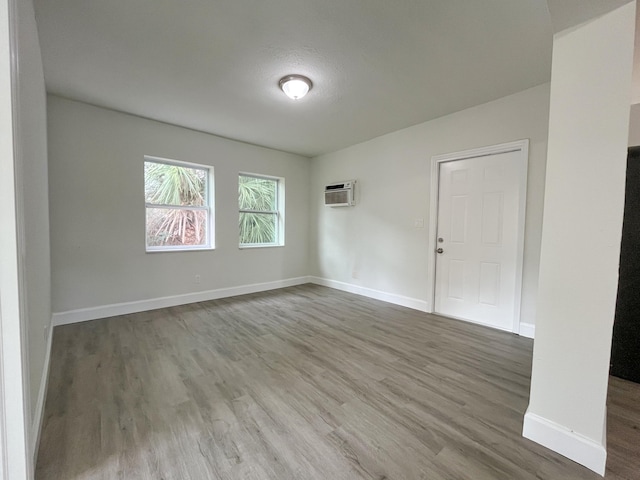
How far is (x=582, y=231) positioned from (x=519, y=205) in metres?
1.83

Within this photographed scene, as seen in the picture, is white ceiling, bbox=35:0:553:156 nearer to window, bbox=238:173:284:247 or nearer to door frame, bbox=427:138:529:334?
door frame, bbox=427:138:529:334

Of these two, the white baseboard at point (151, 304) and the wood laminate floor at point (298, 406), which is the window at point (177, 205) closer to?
the white baseboard at point (151, 304)

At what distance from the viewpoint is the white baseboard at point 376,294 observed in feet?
12.4

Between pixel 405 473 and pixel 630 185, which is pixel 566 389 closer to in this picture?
pixel 405 473

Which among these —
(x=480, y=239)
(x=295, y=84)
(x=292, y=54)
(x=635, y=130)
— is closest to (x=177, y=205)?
(x=295, y=84)

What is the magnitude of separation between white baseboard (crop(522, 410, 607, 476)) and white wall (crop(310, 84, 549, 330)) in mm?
1728

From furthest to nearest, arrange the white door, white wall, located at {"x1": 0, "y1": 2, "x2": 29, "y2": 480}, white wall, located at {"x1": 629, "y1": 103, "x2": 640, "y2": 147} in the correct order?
1. the white door
2. white wall, located at {"x1": 629, "y1": 103, "x2": 640, "y2": 147}
3. white wall, located at {"x1": 0, "y1": 2, "x2": 29, "y2": 480}

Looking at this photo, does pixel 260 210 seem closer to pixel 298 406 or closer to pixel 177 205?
pixel 177 205

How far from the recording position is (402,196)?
397 centimetres

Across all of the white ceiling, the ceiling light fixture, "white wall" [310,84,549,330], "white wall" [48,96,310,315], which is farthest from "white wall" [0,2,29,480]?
"white wall" [310,84,549,330]

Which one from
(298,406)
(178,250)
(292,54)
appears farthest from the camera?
(178,250)

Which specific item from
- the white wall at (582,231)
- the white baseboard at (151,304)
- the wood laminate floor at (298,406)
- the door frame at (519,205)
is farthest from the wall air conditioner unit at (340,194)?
the white wall at (582,231)

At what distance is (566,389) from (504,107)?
281cm

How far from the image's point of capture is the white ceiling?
1776 millimetres
